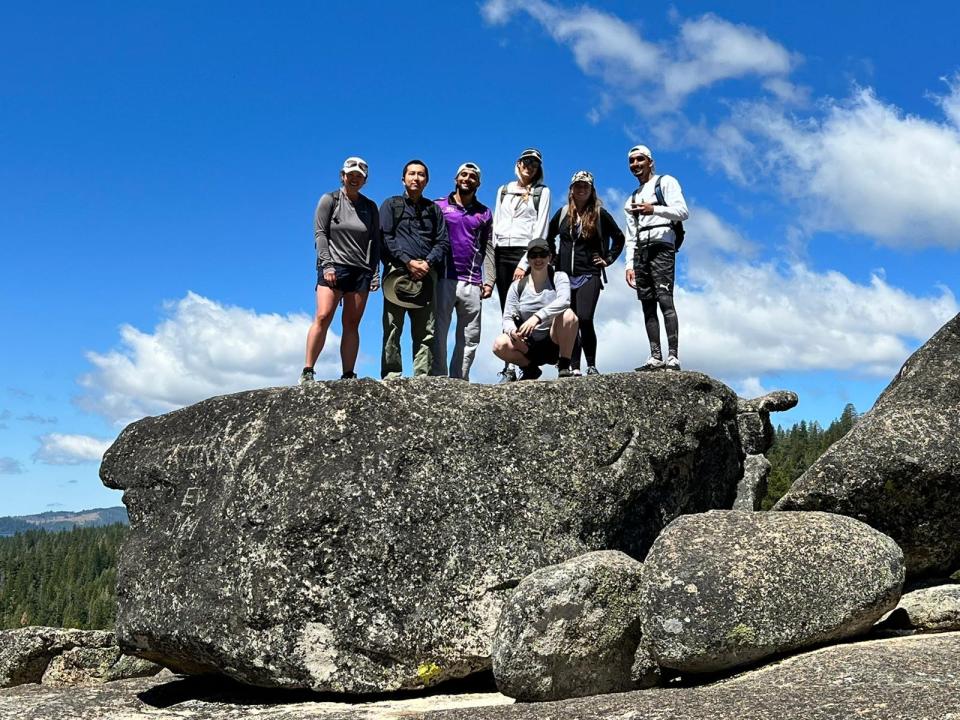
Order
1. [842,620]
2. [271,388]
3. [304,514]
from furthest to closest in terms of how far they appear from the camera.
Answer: [271,388]
[304,514]
[842,620]

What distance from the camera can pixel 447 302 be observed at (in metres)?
15.0

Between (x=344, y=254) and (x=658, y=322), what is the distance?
5416 mm

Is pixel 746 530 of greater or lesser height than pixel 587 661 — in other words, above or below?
above

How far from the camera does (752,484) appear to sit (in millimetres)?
21688

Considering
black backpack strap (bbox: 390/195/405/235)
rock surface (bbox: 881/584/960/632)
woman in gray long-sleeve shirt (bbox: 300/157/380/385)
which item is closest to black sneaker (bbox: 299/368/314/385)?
woman in gray long-sleeve shirt (bbox: 300/157/380/385)

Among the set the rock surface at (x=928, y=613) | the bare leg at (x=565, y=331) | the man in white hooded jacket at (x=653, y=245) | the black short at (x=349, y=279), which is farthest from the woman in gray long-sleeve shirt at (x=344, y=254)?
the rock surface at (x=928, y=613)

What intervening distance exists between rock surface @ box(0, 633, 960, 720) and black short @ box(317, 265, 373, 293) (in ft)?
20.5

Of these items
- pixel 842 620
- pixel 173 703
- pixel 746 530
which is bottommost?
pixel 173 703

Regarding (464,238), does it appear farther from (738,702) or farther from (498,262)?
(738,702)

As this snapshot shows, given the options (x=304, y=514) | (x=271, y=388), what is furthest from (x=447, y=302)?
(x=304, y=514)

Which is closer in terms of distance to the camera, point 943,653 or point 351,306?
point 943,653

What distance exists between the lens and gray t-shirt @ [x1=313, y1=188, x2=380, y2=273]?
14305mm

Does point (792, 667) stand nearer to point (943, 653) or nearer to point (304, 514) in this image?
point (943, 653)

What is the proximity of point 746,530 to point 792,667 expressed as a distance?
170 centimetres
